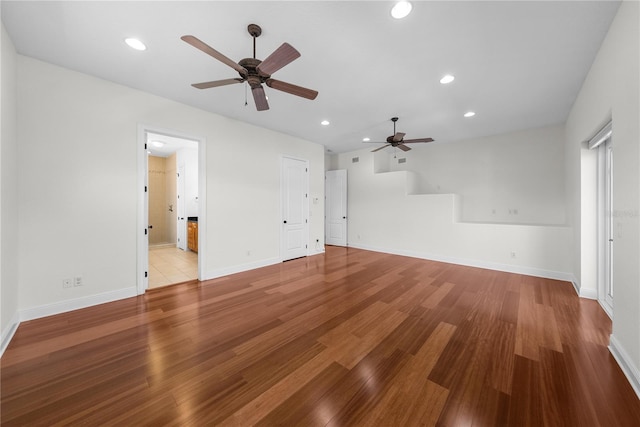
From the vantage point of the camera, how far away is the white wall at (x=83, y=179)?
103 inches

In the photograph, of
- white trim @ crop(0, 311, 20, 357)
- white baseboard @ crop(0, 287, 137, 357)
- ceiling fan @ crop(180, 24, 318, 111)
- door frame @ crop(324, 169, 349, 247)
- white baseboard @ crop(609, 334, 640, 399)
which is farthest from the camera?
door frame @ crop(324, 169, 349, 247)

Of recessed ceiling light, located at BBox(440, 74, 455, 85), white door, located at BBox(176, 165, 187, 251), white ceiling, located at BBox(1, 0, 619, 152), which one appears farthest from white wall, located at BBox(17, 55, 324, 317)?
recessed ceiling light, located at BBox(440, 74, 455, 85)

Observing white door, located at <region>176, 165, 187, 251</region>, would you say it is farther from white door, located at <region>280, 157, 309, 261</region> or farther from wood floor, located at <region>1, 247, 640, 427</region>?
wood floor, located at <region>1, 247, 640, 427</region>

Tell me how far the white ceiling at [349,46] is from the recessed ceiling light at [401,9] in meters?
0.07

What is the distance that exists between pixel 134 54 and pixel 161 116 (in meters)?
1.10

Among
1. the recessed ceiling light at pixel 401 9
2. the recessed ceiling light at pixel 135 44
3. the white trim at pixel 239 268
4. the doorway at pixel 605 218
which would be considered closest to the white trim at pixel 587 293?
the doorway at pixel 605 218

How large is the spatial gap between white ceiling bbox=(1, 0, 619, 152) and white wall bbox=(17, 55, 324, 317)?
265mm

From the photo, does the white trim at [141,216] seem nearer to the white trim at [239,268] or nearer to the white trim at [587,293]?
the white trim at [239,268]

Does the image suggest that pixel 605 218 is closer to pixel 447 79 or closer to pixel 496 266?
pixel 496 266

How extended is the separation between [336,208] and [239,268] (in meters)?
3.89

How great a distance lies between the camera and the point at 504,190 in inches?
213

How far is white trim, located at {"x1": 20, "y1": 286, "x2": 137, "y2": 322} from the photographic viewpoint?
262cm

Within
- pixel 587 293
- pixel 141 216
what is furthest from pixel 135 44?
pixel 587 293

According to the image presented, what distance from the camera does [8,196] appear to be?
229 centimetres
